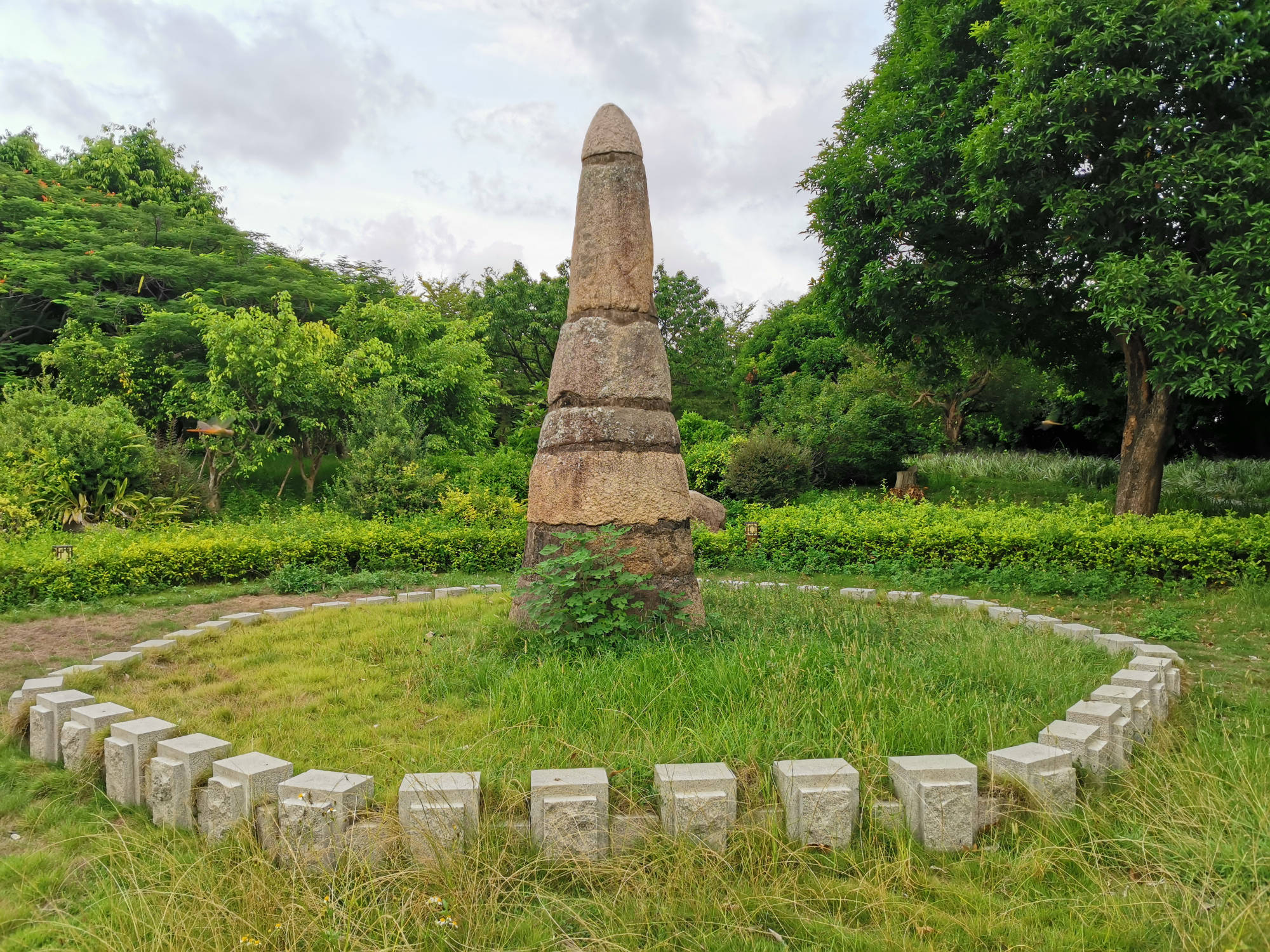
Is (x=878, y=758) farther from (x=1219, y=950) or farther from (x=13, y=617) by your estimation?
(x=13, y=617)

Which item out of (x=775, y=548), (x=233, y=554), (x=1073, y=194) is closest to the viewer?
(x=1073, y=194)

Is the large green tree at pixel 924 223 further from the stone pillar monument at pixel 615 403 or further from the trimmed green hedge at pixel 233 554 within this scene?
Result: the trimmed green hedge at pixel 233 554

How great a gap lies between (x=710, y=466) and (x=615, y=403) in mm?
10690

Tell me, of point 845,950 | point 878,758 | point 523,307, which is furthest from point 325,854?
point 523,307

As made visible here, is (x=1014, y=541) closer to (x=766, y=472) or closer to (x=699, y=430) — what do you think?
(x=766, y=472)

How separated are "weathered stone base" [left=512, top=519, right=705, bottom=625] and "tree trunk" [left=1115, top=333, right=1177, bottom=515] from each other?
312 inches

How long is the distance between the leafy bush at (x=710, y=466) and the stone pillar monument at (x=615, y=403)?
10010mm

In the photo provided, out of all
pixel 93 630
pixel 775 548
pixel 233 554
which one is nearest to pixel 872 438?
pixel 775 548

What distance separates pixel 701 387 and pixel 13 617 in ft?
68.9

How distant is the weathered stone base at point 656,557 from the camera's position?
5445mm

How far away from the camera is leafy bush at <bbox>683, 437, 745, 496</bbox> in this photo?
15812 mm

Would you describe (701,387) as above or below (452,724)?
above

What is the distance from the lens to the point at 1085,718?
364 cm

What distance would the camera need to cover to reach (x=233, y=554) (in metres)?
9.13
